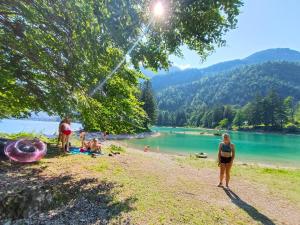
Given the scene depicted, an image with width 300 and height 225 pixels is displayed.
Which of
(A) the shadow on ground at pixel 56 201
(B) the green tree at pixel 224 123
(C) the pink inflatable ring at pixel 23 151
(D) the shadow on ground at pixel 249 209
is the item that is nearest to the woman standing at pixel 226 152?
(D) the shadow on ground at pixel 249 209

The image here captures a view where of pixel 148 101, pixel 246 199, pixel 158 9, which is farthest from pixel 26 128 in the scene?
pixel 158 9

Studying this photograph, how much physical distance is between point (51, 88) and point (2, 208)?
16.2ft

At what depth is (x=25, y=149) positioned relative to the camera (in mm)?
15039

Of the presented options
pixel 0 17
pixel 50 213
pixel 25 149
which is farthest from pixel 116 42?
pixel 25 149

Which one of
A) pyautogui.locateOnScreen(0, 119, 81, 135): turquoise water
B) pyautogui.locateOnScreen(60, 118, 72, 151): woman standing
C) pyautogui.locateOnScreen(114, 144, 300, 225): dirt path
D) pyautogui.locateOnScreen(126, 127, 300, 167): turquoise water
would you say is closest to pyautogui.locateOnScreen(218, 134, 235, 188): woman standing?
pyautogui.locateOnScreen(114, 144, 300, 225): dirt path

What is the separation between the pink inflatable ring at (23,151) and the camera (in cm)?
1441

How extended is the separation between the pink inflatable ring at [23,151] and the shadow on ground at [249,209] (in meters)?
9.18

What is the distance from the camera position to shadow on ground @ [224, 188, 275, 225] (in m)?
10.4

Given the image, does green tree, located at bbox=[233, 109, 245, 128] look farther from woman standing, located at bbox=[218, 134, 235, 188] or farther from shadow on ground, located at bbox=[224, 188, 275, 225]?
shadow on ground, located at bbox=[224, 188, 275, 225]

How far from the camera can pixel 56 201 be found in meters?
10.3

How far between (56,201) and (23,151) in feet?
18.1

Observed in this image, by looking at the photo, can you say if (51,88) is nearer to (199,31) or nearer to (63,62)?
(63,62)

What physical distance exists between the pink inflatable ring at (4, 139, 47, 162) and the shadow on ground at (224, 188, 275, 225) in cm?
918

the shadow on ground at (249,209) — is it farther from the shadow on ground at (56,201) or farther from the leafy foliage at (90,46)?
the leafy foliage at (90,46)
